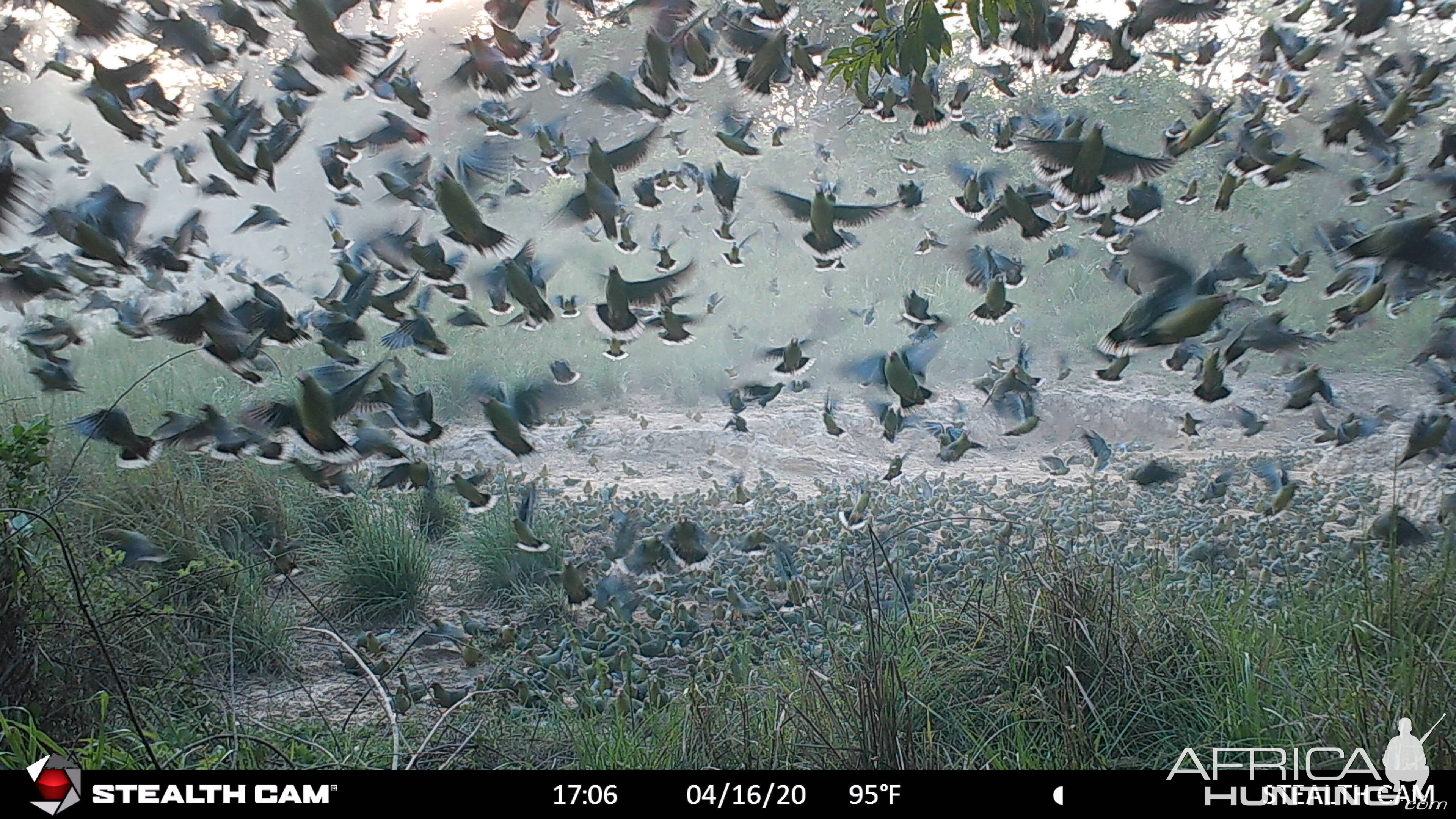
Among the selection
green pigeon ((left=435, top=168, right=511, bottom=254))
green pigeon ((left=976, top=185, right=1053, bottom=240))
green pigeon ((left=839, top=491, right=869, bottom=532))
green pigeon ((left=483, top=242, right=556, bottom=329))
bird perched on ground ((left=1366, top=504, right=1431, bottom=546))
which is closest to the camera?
green pigeon ((left=435, top=168, right=511, bottom=254))

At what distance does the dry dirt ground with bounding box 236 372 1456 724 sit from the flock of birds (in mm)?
1053

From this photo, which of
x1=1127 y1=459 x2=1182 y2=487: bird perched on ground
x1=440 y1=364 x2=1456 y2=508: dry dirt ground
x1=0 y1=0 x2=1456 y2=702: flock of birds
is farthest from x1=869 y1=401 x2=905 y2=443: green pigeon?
x1=440 y1=364 x2=1456 y2=508: dry dirt ground

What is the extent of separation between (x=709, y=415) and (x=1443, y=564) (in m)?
3.02

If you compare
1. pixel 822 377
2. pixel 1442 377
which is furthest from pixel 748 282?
pixel 1442 377

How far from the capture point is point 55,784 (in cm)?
103

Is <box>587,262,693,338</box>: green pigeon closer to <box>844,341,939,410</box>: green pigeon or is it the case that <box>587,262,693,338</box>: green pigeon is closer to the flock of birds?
the flock of birds

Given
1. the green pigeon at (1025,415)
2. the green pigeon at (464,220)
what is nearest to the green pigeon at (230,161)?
the green pigeon at (464,220)

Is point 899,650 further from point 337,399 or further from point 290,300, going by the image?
point 290,300

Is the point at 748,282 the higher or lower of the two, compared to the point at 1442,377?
higher

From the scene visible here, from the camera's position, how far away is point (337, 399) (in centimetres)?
126

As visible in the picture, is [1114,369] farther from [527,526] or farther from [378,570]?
[378,570]

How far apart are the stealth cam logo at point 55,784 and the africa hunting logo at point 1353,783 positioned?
4.71ft

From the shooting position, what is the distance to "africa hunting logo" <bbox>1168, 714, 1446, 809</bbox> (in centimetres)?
101

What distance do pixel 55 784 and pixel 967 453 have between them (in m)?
3.26
